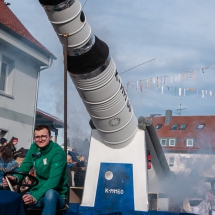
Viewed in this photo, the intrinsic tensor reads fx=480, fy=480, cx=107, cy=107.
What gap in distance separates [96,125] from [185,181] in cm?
343

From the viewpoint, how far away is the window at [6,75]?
47.1 feet

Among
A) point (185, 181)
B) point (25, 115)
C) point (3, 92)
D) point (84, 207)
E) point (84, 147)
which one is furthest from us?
point (25, 115)

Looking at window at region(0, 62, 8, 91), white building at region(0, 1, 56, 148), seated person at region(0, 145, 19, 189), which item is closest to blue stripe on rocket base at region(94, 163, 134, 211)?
seated person at region(0, 145, 19, 189)

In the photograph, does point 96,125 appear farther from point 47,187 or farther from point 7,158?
point 47,187

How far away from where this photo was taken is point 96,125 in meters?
7.90

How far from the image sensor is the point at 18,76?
15.2m

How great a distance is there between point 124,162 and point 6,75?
782cm

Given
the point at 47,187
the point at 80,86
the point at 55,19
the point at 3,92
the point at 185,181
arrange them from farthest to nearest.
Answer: the point at 3,92, the point at 185,181, the point at 80,86, the point at 55,19, the point at 47,187

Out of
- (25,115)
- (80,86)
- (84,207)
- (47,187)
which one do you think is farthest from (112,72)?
(25,115)

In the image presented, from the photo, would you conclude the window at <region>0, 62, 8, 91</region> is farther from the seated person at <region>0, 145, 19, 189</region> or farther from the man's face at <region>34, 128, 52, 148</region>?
the man's face at <region>34, 128, 52, 148</region>

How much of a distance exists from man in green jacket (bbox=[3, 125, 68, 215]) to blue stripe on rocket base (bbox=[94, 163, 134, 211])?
235 cm

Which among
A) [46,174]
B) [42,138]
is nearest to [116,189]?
[46,174]

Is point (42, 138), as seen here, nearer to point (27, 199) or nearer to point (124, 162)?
point (27, 199)

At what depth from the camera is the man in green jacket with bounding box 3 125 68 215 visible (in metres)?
5.07
